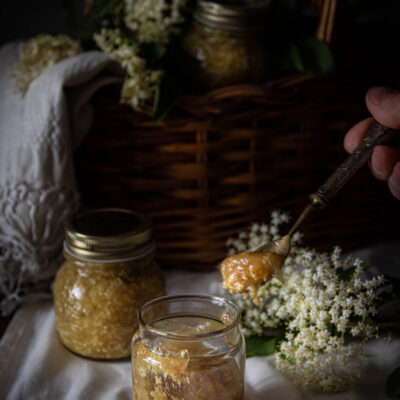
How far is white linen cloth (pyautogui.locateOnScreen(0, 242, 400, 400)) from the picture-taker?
2.19ft

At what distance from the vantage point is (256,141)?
907mm

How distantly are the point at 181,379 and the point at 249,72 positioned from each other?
1.80 ft

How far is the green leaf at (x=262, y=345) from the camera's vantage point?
718 mm

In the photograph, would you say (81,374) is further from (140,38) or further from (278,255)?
(140,38)

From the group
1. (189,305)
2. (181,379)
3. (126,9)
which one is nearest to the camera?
(181,379)

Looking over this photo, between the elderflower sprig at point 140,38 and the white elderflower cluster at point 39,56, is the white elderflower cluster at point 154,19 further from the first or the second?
the white elderflower cluster at point 39,56

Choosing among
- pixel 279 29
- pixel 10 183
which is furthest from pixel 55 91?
pixel 279 29

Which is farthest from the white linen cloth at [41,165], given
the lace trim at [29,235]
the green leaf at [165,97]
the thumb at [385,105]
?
the thumb at [385,105]

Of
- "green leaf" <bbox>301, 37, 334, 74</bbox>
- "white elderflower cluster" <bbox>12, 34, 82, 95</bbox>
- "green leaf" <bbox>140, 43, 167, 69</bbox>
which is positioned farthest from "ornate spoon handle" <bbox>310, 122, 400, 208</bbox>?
"white elderflower cluster" <bbox>12, 34, 82, 95</bbox>

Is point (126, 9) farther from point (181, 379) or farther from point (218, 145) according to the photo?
point (181, 379)

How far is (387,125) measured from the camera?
0.63 m

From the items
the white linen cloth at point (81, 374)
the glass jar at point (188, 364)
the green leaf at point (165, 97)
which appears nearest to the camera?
the glass jar at point (188, 364)

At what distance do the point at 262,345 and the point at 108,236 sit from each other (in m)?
0.28

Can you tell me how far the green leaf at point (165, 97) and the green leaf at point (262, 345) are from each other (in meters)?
0.39
